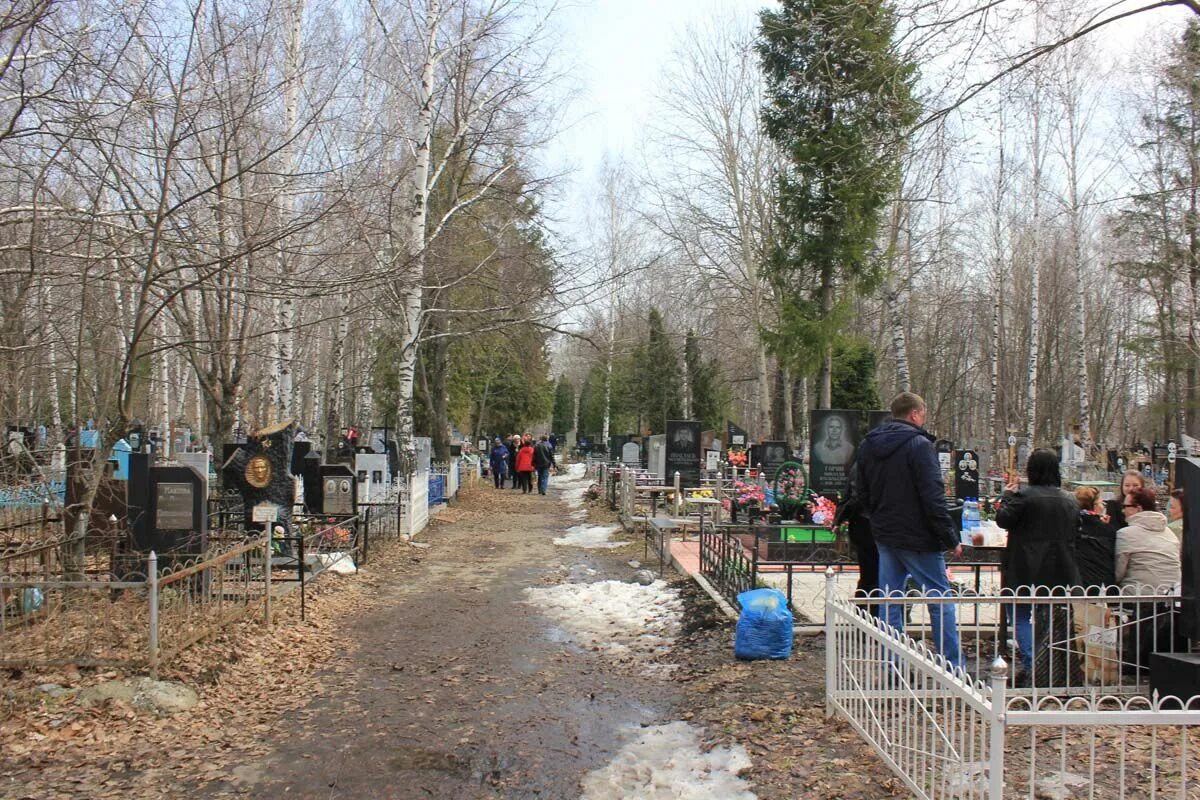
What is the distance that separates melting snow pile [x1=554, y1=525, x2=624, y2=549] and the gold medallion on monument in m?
5.93

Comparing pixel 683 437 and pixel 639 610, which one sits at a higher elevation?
pixel 683 437

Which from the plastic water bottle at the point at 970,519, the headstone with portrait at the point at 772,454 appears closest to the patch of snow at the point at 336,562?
the plastic water bottle at the point at 970,519

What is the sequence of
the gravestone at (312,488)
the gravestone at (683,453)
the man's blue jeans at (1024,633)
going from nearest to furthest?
the man's blue jeans at (1024,633) → the gravestone at (312,488) → the gravestone at (683,453)

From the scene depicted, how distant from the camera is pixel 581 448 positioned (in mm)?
65750

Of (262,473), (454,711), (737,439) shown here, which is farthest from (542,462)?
(454,711)

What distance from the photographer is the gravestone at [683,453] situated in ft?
66.8

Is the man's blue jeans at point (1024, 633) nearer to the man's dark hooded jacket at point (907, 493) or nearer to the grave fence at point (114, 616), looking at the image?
the man's dark hooded jacket at point (907, 493)

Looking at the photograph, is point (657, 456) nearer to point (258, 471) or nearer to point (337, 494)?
point (337, 494)

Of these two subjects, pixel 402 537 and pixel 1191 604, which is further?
pixel 402 537

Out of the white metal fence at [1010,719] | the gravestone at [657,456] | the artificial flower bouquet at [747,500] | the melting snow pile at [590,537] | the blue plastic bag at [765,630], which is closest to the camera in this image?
the white metal fence at [1010,719]

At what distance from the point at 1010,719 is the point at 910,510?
9.39 feet

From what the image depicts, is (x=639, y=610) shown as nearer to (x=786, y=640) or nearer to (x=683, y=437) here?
(x=786, y=640)

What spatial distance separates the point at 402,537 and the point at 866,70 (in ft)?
34.0

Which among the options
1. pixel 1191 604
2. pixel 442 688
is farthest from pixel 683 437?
pixel 1191 604
